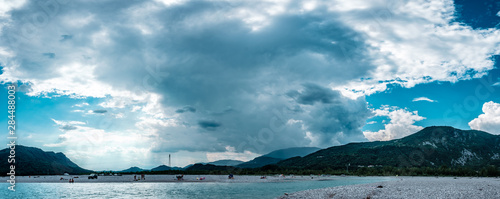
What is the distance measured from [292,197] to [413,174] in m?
138

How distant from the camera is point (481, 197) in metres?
35.2

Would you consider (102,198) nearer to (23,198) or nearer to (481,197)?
(23,198)

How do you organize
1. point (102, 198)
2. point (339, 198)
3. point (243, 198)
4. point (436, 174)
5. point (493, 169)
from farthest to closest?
point (436, 174)
point (493, 169)
point (102, 198)
point (243, 198)
point (339, 198)

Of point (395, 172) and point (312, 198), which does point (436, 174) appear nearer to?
point (395, 172)

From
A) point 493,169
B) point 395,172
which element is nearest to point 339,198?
point 493,169

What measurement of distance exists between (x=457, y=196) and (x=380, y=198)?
8397mm

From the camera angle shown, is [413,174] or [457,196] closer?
[457,196]

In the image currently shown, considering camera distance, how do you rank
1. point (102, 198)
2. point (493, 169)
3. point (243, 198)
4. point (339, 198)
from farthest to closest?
point (493, 169) → point (102, 198) → point (243, 198) → point (339, 198)

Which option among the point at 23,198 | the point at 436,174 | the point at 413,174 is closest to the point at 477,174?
the point at 436,174

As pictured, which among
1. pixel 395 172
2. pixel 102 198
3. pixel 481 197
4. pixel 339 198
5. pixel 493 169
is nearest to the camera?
pixel 481 197

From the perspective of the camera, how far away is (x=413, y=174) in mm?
157375

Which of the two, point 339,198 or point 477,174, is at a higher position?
point 339,198

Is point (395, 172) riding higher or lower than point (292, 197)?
lower

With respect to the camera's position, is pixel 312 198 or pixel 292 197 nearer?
pixel 312 198
